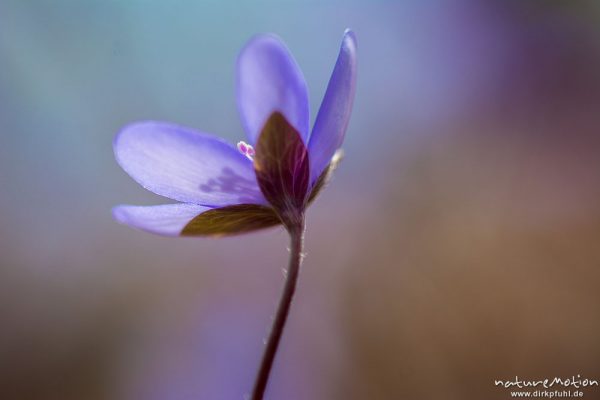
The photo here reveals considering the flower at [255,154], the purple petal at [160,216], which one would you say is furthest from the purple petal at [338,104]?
the purple petal at [160,216]

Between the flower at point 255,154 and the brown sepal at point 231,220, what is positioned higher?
the flower at point 255,154

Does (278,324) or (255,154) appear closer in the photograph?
(278,324)

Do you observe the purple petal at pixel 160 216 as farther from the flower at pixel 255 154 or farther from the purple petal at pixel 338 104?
the purple petal at pixel 338 104

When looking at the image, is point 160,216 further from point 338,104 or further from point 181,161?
point 338,104

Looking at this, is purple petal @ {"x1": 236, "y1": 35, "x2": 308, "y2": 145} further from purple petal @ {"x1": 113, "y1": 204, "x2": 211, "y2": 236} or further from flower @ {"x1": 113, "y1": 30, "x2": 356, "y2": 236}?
purple petal @ {"x1": 113, "y1": 204, "x2": 211, "y2": 236}

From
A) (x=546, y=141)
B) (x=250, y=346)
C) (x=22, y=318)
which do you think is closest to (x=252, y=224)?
(x=250, y=346)

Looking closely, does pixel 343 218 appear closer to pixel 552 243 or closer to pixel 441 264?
pixel 441 264

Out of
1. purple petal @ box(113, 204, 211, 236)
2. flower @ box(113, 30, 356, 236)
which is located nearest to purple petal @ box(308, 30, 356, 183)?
flower @ box(113, 30, 356, 236)

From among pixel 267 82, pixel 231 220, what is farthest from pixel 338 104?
pixel 231 220
